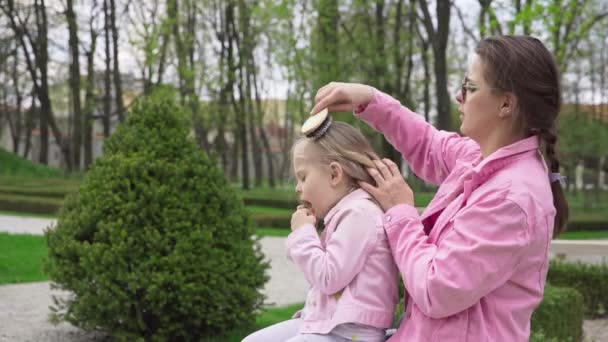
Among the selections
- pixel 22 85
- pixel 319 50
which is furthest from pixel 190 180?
pixel 22 85

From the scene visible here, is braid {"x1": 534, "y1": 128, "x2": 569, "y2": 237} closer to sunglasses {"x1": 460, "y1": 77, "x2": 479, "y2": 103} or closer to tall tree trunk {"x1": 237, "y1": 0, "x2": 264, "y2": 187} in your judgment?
sunglasses {"x1": 460, "y1": 77, "x2": 479, "y2": 103}

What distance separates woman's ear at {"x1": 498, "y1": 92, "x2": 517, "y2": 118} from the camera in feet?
6.56

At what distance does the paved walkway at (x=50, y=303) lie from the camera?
6.57 m

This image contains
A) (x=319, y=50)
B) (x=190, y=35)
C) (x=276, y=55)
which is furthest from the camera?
(x=190, y=35)

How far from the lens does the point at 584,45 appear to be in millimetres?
34000

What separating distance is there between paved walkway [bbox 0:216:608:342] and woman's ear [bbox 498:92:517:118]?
15.5 feet

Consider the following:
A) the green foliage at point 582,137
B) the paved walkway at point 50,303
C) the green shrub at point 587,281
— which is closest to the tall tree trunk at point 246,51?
the green foliage at point 582,137

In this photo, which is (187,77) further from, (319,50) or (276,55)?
(319,50)

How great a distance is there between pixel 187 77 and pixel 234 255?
91.3 ft

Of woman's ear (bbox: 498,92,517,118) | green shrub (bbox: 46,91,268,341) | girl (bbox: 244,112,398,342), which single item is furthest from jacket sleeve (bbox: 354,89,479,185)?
green shrub (bbox: 46,91,268,341)

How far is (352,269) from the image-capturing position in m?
2.12

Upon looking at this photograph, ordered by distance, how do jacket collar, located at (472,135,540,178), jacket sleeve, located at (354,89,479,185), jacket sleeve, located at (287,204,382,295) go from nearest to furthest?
jacket collar, located at (472,135,540,178)
jacket sleeve, located at (287,204,382,295)
jacket sleeve, located at (354,89,479,185)

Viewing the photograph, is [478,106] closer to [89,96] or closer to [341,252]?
[341,252]

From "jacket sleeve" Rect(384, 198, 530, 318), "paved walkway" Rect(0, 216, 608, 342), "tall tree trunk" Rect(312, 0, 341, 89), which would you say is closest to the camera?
"jacket sleeve" Rect(384, 198, 530, 318)
